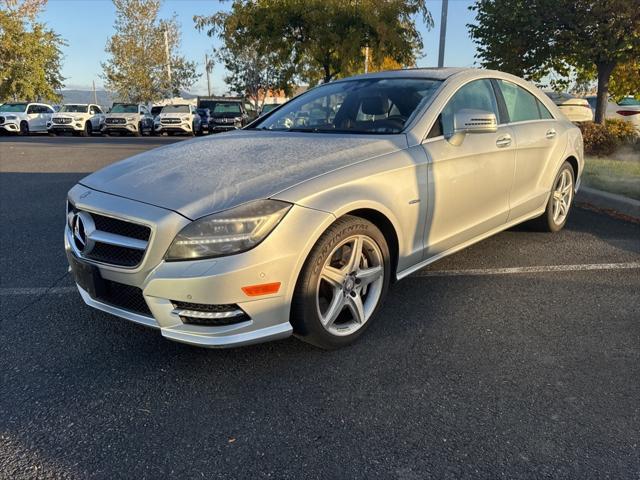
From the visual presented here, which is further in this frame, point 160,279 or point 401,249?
point 401,249

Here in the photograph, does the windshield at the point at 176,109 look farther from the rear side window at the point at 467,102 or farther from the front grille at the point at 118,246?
the front grille at the point at 118,246

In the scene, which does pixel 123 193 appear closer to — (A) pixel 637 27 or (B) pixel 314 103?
(B) pixel 314 103

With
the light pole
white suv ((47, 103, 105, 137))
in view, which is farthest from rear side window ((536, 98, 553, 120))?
white suv ((47, 103, 105, 137))

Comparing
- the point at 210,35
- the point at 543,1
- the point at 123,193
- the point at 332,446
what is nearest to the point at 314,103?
the point at 123,193

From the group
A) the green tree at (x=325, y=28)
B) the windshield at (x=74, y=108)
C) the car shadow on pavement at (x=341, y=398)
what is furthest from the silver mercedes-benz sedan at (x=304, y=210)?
the windshield at (x=74, y=108)

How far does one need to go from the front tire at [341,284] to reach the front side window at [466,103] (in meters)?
0.95

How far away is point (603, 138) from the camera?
33.3 feet

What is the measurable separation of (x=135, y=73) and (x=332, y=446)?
4090cm

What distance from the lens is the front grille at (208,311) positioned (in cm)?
238

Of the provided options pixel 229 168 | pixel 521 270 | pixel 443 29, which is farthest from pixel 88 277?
pixel 443 29

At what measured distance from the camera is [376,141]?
310 centimetres

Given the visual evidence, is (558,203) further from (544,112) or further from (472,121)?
(472,121)

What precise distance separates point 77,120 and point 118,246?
76.9 ft

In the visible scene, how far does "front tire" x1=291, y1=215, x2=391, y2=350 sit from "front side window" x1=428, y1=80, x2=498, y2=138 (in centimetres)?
95
